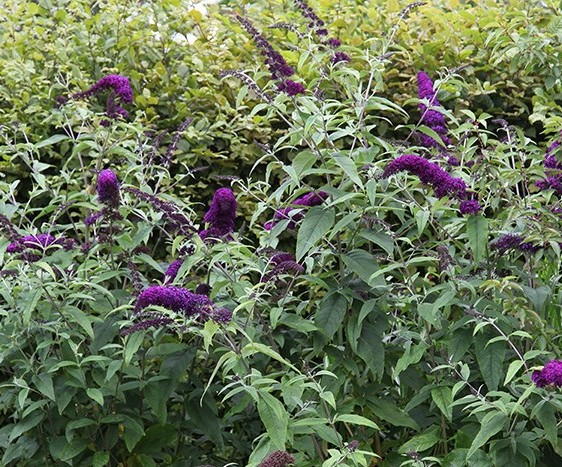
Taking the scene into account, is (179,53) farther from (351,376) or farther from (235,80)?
(351,376)

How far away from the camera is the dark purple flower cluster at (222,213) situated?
396 cm

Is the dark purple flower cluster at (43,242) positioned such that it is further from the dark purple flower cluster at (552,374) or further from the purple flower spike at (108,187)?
the dark purple flower cluster at (552,374)

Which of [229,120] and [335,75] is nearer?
[335,75]

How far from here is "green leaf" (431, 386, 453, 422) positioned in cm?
391

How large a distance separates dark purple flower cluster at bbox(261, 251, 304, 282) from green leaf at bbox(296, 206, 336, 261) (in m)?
0.07

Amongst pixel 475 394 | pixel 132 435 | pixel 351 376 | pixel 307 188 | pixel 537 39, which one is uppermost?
pixel 537 39

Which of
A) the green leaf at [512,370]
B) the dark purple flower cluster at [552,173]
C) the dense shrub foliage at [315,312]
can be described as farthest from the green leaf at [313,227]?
the dark purple flower cluster at [552,173]

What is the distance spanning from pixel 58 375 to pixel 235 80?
8.72 ft

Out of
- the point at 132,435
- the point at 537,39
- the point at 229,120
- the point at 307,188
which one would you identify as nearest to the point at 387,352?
the point at 307,188

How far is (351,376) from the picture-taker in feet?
14.2

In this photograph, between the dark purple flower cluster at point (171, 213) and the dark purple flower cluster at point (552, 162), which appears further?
the dark purple flower cluster at point (552, 162)

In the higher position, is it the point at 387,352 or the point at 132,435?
the point at 387,352

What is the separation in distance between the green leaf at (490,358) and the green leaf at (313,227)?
2.28 ft

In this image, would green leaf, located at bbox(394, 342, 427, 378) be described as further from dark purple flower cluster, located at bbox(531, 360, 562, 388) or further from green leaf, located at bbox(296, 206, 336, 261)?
dark purple flower cluster, located at bbox(531, 360, 562, 388)
